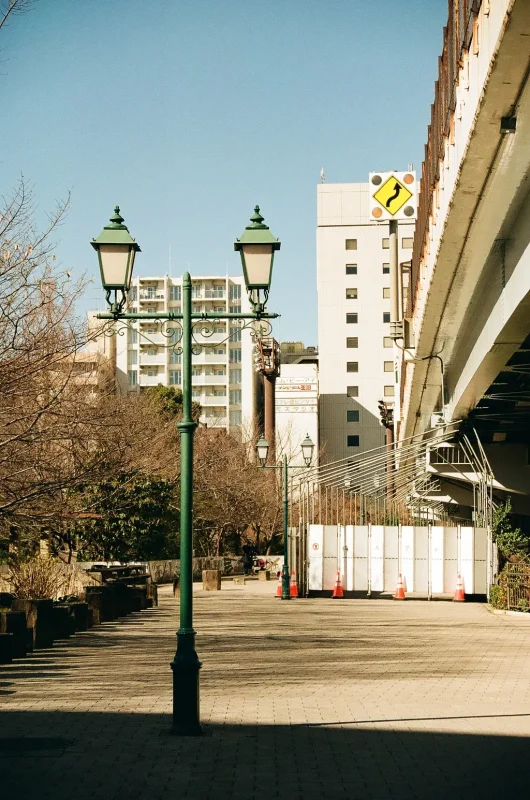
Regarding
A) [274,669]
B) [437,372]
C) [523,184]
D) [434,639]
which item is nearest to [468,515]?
[437,372]

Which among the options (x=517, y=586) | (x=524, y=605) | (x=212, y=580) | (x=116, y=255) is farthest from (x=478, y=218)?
(x=212, y=580)

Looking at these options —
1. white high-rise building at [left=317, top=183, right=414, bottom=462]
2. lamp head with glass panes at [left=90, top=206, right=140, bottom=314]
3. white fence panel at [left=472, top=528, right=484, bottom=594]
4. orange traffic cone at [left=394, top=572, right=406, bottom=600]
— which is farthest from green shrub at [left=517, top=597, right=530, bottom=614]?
white high-rise building at [left=317, top=183, right=414, bottom=462]

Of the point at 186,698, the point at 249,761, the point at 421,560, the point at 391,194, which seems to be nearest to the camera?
the point at 249,761

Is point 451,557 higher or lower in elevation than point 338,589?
higher

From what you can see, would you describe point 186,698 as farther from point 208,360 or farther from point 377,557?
point 208,360

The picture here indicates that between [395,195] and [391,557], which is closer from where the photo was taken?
[395,195]

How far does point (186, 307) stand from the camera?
409 inches

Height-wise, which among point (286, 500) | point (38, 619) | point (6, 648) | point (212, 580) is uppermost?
point (286, 500)

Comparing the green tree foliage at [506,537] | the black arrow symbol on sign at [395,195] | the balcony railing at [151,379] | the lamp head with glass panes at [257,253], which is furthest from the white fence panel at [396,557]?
the balcony railing at [151,379]

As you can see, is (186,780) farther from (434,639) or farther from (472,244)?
(434,639)

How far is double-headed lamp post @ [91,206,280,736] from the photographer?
9.79m

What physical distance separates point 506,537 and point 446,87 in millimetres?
17753

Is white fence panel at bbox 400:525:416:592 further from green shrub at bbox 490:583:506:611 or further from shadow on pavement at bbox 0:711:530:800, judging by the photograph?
shadow on pavement at bbox 0:711:530:800

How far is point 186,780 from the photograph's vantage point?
7461mm
